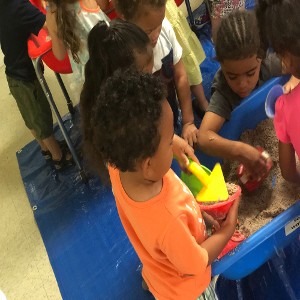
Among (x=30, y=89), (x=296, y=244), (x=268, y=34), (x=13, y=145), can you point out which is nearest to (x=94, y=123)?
(x=268, y=34)

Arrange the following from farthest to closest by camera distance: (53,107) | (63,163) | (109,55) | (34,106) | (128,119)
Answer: (63,163)
(34,106)
(53,107)
(109,55)
(128,119)

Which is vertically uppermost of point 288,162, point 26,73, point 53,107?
point 26,73

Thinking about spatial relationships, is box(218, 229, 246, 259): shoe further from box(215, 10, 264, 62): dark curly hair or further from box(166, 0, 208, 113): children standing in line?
box(166, 0, 208, 113): children standing in line

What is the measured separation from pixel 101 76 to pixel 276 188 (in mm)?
642

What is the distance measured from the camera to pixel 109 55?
36.7 inches

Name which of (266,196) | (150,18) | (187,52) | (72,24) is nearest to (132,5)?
(150,18)

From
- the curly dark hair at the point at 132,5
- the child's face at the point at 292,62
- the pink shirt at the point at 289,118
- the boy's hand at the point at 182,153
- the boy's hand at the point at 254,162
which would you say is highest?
the curly dark hair at the point at 132,5

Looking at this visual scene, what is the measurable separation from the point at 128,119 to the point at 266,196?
0.73 meters

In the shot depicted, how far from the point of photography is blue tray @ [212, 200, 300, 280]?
946 mm

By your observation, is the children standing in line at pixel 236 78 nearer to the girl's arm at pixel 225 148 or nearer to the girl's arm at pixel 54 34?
the girl's arm at pixel 225 148

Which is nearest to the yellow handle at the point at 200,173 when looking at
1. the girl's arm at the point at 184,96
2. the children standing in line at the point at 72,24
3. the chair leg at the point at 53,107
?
the girl's arm at the point at 184,96

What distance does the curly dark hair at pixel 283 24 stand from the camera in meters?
0.76

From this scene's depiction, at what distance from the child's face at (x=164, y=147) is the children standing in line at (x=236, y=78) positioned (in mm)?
553

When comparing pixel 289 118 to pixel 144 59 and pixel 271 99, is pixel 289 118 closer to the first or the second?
pixel 271 99
